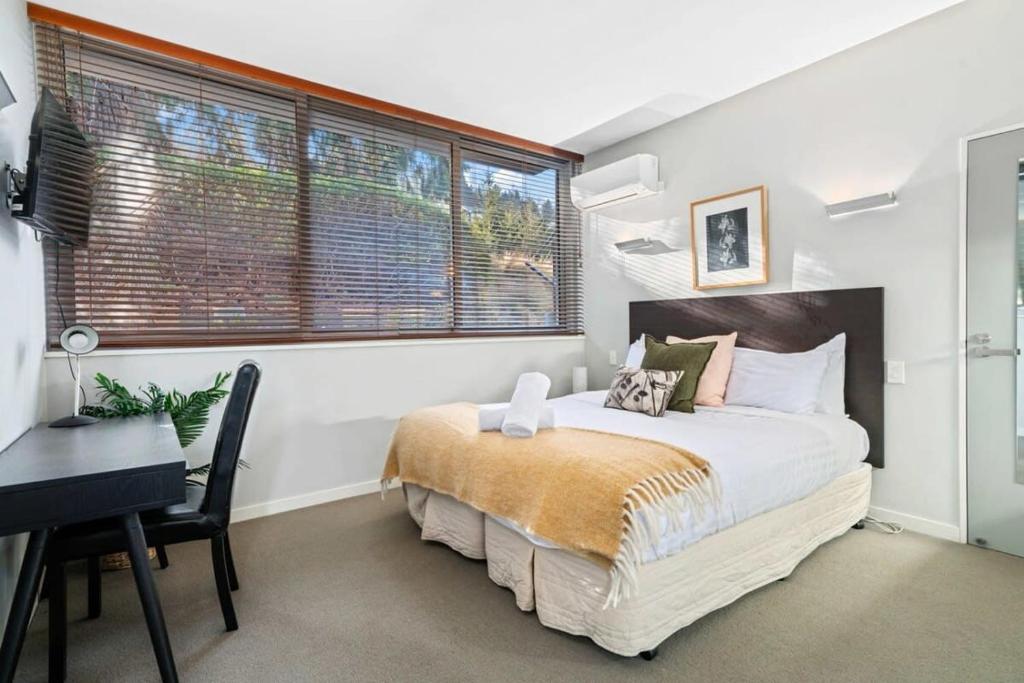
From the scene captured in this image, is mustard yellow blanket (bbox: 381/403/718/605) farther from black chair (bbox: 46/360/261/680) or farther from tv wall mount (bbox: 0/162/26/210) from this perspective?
tv wall mount (bbox: 0/162/26/210)

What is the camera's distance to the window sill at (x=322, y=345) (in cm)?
281

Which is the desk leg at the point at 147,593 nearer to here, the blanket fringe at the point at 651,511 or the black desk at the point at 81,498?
the black desk at the point at 81,498

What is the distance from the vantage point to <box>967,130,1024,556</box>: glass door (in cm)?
249

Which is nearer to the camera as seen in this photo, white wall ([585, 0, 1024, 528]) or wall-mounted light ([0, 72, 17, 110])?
wall-mounted light ([0, 72, 17, 110])

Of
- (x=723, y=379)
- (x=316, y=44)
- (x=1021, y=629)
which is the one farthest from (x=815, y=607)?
(x=316, y=44)

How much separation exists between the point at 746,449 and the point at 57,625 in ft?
8.16

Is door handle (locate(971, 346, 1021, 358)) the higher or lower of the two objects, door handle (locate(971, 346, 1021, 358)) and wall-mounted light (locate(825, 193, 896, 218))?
the lower

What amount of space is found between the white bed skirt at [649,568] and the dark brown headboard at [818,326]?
51 cm

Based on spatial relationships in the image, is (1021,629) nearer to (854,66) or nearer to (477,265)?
(854,66)

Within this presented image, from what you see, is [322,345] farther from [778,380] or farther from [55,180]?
[778,380]

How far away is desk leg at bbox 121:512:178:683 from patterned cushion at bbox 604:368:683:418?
91.2 inches

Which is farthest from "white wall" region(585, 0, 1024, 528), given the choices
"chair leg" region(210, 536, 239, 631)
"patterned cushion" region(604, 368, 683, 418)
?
"chair leg" region(210, 536, 239, 631)

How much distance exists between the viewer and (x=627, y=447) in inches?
81.0

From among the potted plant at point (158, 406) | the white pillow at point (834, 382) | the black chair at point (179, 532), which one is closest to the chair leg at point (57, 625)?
the black chair at point (179, 532)
